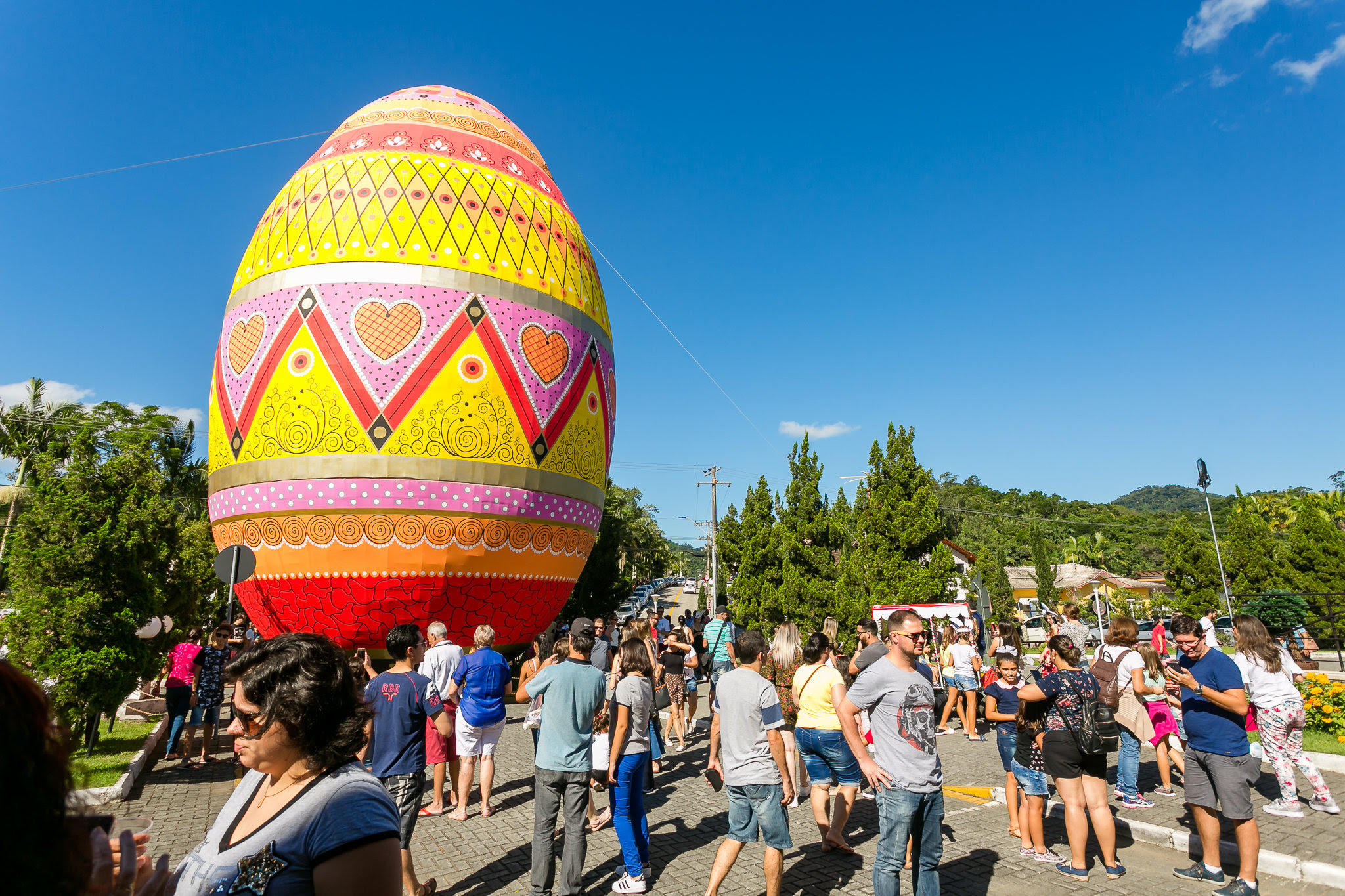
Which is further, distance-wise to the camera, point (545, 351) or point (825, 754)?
point (545, 351)

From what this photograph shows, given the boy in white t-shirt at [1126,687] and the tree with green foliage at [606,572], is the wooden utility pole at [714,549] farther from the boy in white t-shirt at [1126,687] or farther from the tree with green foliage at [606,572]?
the boy in white t-shirt at [1126,687]

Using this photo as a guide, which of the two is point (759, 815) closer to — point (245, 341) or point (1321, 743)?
point (1321, 743)

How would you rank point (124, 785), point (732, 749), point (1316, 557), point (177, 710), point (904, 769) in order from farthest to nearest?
point (1316, 557) < point (177, 710) < point (124, 785) < point (732, 749) < point (904, 769)

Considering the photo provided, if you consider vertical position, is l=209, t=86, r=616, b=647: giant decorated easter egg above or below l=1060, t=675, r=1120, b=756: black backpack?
above

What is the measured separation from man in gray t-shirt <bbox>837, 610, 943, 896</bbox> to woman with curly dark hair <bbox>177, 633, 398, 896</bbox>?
3.22m

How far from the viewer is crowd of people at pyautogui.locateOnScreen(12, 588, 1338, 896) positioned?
6.10ft

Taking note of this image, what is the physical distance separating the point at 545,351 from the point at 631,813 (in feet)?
21.3

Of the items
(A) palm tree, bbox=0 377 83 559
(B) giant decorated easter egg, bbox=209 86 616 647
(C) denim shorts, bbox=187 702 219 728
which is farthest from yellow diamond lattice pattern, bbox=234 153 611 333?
(A) palm tree, bbox=0 377 83 559

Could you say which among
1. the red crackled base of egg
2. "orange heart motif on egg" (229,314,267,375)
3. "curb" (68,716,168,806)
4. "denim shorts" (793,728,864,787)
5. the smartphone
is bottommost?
"curb" (68,716,168,806)

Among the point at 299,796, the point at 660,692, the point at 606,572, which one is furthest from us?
the point at 606,572

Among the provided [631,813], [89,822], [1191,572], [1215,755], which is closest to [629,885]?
[631,813]

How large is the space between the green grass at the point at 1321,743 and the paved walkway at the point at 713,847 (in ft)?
3.74

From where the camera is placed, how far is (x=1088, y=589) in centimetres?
5009

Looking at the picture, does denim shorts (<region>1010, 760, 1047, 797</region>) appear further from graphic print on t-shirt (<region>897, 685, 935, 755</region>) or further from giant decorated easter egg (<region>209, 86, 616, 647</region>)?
giant decorated easter egg (<region>209, 86, 616, 647</region>)
